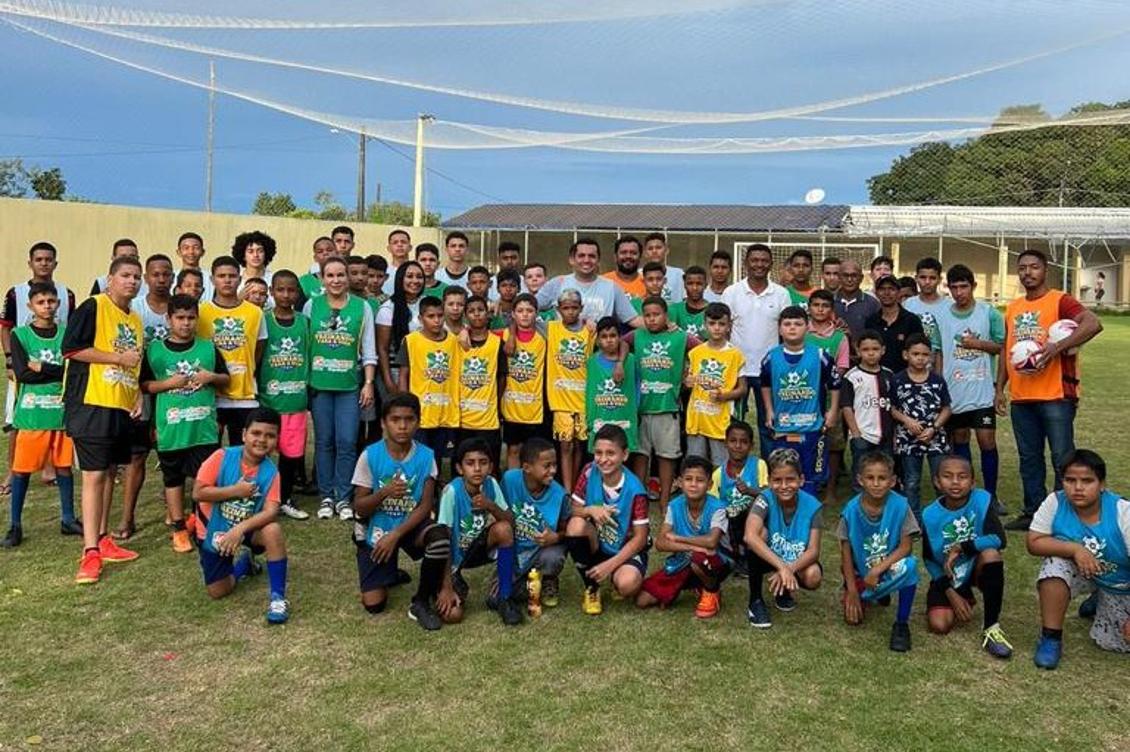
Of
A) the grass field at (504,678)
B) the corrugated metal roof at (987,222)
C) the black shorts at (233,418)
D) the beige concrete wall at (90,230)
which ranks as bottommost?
the grass field at (504,678)

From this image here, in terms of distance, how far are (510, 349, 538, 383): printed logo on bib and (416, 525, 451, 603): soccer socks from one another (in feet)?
5.65

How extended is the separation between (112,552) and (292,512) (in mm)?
1091

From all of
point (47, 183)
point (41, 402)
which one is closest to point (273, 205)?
point (47, 183)

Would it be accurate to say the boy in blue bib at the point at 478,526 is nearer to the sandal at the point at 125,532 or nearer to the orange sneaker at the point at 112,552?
the orange sneaker at the point at 112,552

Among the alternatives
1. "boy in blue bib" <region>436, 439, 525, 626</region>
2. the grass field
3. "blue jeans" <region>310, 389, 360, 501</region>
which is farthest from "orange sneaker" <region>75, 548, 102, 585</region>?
"boy in blue bib" <region>436, 439, 525, 626</region>

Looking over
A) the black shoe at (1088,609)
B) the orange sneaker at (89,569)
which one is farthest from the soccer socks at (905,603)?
the orange sneaker at (89,569)

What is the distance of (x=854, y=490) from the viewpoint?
20.4 ft

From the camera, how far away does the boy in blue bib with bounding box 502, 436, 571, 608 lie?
4.03 m

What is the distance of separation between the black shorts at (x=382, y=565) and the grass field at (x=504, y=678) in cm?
13

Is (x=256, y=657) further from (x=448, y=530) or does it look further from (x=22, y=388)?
(x=22, y=388)

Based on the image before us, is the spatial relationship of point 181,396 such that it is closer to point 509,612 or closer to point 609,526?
point 509,612

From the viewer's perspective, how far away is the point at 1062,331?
5145mm

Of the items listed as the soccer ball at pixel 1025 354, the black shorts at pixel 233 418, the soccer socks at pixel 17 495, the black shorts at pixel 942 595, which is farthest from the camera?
the soccer ball at pixel 1025 354

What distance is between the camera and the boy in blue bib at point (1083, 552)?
3406mm
